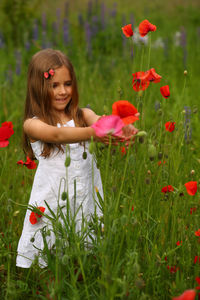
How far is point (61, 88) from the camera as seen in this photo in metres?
1.55

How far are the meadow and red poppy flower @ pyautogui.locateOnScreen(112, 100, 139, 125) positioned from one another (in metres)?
0.08

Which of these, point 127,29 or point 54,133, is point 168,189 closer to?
point 54,133

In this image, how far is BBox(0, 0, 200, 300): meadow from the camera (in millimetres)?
1173

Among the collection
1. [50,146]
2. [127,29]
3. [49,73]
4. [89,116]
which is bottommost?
[50,146]

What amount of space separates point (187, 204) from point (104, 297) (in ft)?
2.26

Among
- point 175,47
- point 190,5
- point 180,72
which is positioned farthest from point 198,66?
point 190,5

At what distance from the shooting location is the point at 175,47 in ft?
16.2

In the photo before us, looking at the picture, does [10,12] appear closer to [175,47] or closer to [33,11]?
[33,11]

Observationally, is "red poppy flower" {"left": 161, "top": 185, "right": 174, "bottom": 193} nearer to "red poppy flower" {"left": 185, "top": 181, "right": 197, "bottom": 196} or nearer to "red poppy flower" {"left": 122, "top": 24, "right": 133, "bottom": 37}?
"red poppy flower" {"left": 185, "top": 181, "right": 197, "bottom": 196}

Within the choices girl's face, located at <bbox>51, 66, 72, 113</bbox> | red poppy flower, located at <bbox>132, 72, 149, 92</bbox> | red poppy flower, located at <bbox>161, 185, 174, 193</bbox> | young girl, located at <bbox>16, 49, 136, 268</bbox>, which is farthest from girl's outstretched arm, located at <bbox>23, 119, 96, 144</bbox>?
red poppy flower, located at <bbox>161, 185, 174, 193</bbox>

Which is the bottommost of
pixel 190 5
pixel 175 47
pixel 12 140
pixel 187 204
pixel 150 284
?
pixel 150 284

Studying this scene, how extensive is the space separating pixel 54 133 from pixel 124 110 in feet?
1.41

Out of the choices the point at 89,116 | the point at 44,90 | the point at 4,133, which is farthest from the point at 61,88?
the point at 4,133

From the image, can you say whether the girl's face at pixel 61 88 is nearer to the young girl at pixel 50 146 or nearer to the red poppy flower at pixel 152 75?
the young girl at pixel 50 146
